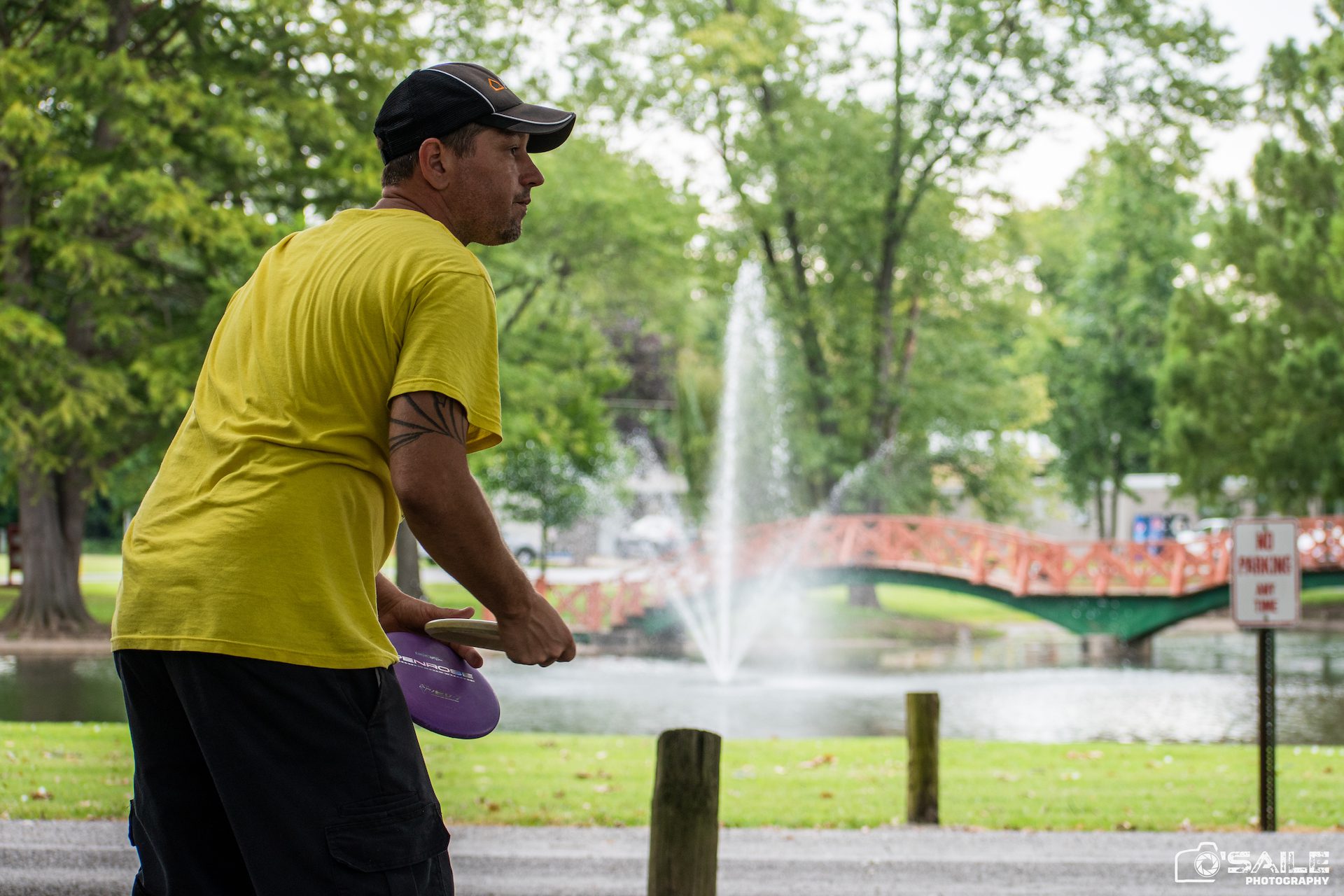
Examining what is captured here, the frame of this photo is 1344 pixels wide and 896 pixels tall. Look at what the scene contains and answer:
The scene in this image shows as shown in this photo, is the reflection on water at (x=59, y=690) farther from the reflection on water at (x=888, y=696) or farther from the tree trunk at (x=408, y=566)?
the tree trunk at (x=408, y=566)

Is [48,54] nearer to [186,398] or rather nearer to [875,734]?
[186,398]

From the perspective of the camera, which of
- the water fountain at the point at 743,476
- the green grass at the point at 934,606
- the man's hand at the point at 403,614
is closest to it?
the man's hand at the point at 403,614

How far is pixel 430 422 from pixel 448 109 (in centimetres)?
55

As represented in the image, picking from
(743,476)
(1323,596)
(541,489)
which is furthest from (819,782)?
(1323,596)

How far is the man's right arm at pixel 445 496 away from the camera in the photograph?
→ 6.62ft

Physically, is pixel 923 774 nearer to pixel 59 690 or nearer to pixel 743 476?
pixel 59 690

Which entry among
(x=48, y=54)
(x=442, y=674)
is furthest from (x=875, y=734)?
(x=48, y=54)

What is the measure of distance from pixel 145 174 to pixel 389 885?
18.9 m

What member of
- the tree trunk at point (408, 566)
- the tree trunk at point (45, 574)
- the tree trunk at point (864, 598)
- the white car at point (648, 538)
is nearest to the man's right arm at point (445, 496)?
the tree trunk at point (408, 566)

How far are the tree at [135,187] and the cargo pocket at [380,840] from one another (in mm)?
18131

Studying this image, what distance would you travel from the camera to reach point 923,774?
755 cm

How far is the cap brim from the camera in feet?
7.38

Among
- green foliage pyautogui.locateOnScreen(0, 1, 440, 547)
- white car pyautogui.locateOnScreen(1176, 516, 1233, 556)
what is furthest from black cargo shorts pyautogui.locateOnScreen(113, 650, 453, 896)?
green foliage pyautogui.locateOnScreen(0, 1, 440, 547)
